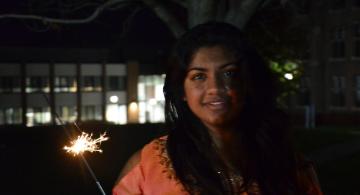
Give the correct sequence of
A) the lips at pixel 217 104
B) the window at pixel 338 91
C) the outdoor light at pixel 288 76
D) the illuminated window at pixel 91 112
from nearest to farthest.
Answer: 1. the lips at pixel 217 104
2. the outdoor light at pixel 288 76
3. the window at pixel 338 91
4. the illuminated window at pixel 91 112

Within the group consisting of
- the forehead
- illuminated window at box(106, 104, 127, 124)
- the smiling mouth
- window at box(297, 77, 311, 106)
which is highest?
the forehead

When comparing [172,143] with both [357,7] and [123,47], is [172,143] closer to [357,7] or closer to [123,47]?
[357,7]

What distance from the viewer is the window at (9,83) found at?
49.4 meters

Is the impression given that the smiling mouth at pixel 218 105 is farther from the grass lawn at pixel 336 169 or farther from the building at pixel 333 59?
the building at pixel 333 59

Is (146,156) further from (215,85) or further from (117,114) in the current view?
(117,114)

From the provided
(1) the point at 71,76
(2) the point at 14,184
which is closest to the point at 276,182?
(2) the point at 14,184

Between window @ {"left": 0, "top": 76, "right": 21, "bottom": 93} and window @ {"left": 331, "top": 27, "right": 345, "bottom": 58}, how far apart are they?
2450 centimetres

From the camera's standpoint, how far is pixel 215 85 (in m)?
2.01

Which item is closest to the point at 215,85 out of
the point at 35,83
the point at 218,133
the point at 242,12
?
the point at 218,133

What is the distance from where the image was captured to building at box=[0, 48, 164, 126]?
163 ft

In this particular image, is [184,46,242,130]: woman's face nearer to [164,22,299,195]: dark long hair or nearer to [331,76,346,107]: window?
[164,22,299,195]: dark long hair

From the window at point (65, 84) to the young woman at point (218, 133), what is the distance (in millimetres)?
50209

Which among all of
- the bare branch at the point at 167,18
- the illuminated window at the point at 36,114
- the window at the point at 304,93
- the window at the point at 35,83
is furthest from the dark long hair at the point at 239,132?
the illuminated window at the point at 36,114

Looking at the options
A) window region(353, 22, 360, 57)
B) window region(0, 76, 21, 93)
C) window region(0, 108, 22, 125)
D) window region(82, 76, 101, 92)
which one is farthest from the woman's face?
window region(82, 76, 101, 92)
